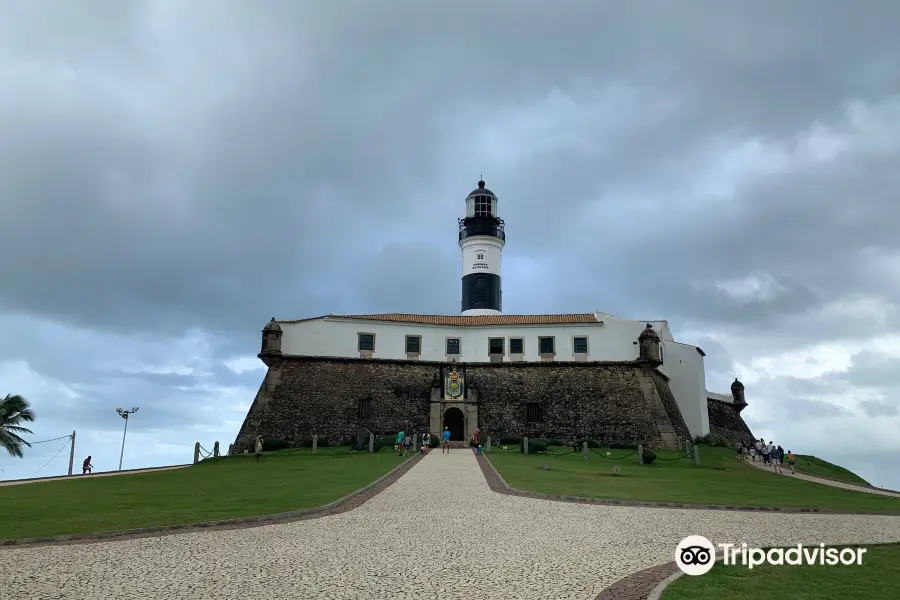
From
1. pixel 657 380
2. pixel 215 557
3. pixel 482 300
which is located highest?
pixel 482 300

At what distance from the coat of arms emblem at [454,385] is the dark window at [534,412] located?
13.8 ft

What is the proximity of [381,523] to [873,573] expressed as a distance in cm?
838

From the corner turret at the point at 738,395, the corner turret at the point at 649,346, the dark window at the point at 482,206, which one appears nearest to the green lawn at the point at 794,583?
the corner turret at the point at 649,346

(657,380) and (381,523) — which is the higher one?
(657,380)

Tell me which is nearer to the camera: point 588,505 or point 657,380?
point 588,505

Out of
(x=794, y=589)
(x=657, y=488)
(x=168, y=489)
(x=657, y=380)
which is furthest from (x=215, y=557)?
(x=657, y=380)

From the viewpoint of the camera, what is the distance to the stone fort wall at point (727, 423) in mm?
50172

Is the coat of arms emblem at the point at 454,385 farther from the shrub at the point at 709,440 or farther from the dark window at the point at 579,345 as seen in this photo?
the shrub at the point at 709,440

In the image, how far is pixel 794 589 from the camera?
7.94 metres

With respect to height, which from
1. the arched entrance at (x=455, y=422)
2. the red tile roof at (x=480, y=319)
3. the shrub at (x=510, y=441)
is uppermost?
the red tile roof at (x=480, y=319)

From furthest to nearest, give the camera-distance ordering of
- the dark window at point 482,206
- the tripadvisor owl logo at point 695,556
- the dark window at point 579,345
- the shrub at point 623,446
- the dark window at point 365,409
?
the dark window at point 482,206, the dark window at point 579,345, the dark window at point 365,409, the shrub at point 623,446, the tripadvisor owl logo at point 695,556

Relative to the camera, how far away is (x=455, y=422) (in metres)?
41.8

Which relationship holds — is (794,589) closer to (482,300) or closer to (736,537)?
(736,537)

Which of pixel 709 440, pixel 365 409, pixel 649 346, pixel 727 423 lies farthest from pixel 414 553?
pixel 727 423
